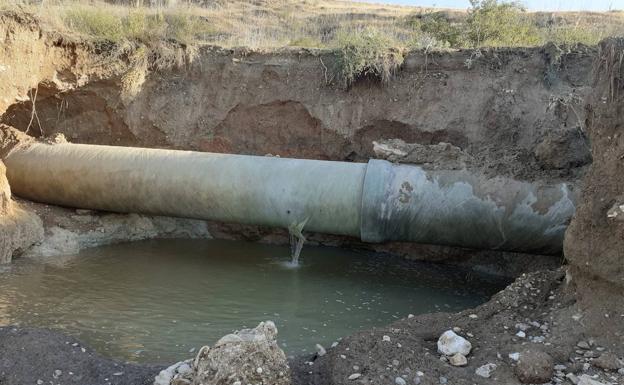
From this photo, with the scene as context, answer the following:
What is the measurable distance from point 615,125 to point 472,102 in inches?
169

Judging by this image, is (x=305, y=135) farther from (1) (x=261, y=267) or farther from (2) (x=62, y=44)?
(2) (x=62, y=44)

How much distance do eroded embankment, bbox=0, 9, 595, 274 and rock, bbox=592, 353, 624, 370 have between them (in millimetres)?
3711

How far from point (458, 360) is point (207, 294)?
3064 millimetres

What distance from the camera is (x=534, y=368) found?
3340 mm

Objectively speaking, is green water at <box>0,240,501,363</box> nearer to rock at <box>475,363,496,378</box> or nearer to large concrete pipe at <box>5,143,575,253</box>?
large concrete pipe at <box>5,143,575,253</box>

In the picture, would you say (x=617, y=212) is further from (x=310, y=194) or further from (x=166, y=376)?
(x=310, y=194)

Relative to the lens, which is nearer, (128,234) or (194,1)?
(128,234)

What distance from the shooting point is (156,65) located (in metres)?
8.95

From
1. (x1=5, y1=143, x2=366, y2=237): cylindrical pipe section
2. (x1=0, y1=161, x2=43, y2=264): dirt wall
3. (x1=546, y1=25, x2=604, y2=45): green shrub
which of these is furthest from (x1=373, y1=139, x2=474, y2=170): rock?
(x1=0, y1=161, x2=43, y2=264): dirt wall

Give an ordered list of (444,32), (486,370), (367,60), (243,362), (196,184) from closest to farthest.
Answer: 1. (243,362)
2. (486,370)
3. (196,184)
4. (367,60)
5. (444,32)

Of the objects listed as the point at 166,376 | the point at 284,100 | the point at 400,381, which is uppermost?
the point at 284,100

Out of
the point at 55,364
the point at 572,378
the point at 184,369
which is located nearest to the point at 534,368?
the point at 572,378

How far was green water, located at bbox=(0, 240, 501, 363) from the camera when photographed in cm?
481

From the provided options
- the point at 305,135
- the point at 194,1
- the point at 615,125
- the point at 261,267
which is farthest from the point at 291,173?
the point at 194,1
